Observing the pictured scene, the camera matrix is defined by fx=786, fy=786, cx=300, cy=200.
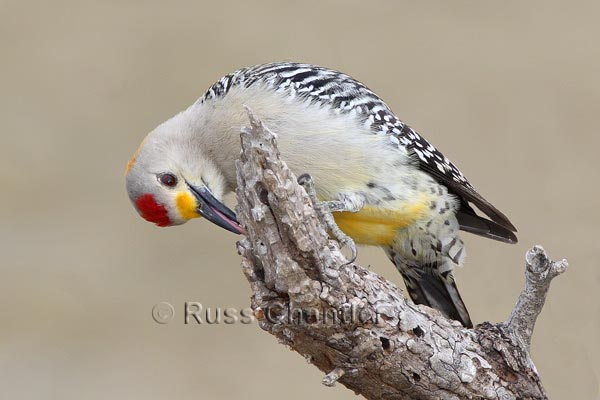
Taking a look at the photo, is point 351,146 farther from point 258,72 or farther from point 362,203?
point 258,72

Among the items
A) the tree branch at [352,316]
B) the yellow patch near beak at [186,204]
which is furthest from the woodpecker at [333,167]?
the tree branch at [352,316]

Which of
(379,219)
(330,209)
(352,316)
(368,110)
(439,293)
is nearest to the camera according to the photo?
(352,316)

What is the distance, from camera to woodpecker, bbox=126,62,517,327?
3.11 metres

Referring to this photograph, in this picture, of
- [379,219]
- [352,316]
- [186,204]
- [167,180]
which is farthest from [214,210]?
[352,316]

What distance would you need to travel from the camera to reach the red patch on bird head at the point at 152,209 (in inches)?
128

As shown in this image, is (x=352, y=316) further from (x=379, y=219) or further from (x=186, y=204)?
(x=186, y=204)

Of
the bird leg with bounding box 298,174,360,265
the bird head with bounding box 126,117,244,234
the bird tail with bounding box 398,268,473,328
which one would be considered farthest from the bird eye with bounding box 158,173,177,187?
the bird tail with bounding box 398,268,473,328

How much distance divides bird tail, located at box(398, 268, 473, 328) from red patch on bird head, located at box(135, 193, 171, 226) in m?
1.13

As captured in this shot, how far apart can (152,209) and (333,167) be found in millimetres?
787

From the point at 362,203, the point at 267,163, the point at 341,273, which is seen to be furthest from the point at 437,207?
the point at 267,163

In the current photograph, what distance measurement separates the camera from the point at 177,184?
3291 mm

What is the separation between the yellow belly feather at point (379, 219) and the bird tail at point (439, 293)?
355 millimetres

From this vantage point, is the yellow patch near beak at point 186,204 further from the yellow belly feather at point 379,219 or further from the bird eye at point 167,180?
the yellow belly feather at point 379,219

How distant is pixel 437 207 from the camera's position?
330cm
